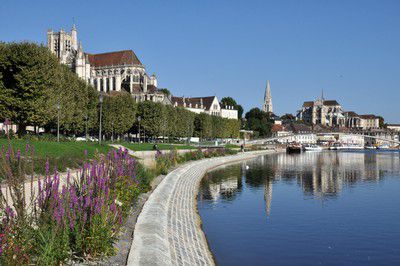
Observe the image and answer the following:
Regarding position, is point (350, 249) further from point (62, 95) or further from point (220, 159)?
point (220, 159)

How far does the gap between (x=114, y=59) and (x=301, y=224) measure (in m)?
122

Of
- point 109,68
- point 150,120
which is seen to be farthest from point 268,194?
point 109,68

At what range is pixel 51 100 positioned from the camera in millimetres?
43156

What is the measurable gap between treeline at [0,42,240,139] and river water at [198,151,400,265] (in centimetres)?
2025

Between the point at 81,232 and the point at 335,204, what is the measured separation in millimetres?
19697

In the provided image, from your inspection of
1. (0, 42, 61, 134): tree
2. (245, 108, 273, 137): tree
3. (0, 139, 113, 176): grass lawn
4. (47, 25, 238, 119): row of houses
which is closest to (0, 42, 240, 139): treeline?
(0, 42, 61, 134): tree

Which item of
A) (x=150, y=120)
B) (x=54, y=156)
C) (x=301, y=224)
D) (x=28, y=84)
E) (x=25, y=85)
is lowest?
(x=301, y=224)

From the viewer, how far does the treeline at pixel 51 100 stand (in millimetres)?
41469

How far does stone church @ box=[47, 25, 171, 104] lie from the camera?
123 meters

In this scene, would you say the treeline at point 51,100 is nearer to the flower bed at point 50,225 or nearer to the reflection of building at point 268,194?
the reflection of building at point 268,194

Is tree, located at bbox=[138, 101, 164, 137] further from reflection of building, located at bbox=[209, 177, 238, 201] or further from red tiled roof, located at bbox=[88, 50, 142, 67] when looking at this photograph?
red tiled roof, located at bbox=[88, 50, 142, 67]

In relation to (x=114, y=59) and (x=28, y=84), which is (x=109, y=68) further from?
(x=28, y=84)

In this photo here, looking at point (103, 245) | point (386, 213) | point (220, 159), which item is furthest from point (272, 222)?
point (220, 159)

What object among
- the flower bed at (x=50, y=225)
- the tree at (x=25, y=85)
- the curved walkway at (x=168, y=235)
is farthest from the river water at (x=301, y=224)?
the tree at (x=25, y=85)
